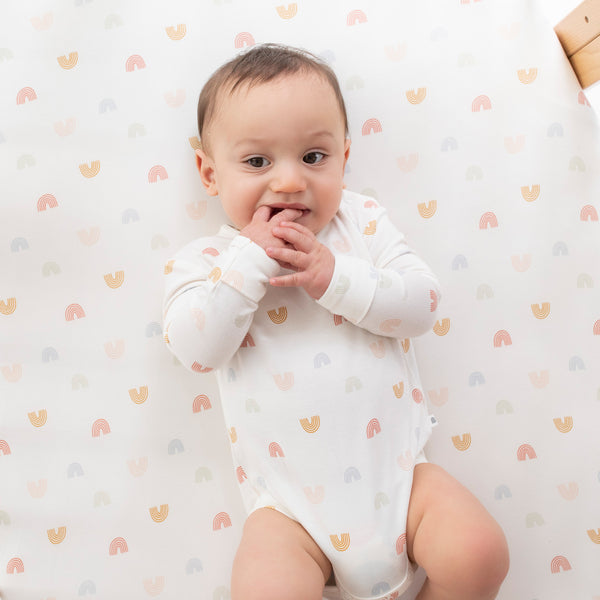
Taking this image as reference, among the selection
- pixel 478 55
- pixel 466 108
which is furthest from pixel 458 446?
pixel 478 55

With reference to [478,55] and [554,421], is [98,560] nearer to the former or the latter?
[554,421]

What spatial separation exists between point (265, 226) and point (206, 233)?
0.25m

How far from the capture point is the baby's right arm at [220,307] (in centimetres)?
105

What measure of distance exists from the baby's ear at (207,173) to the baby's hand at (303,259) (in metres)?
0.19

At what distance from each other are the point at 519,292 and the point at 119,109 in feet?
2.83

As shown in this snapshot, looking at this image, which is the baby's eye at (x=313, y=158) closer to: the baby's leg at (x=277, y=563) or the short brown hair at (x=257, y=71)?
the short brown hair at (x=257, y=71)

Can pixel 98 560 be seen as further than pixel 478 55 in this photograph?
No

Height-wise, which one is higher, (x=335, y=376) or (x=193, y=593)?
(x=335, y=376)

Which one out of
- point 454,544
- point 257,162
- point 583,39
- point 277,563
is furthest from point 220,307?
point 583,39

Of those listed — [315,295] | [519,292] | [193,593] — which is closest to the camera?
[315,295]

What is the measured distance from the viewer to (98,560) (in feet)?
3.97

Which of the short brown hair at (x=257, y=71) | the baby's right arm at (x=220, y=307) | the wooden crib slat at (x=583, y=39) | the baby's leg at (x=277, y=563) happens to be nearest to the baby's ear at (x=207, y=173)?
the short brown hair at (x=257, y=71)

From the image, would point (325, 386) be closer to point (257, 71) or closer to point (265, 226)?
point (265, 226)

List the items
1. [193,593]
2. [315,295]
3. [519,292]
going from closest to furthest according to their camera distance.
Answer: [315,295] → [193,593] → [519,292]
